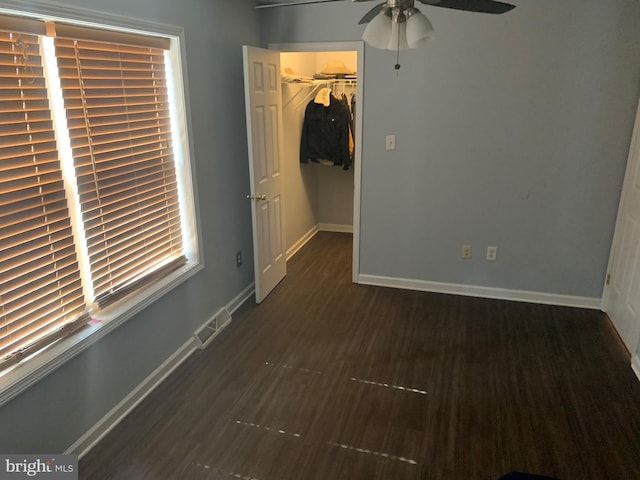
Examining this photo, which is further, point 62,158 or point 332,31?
point 332,31

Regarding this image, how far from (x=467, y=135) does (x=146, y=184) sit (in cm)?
231

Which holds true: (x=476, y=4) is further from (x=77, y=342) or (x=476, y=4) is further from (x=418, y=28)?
(x=77, y=342)

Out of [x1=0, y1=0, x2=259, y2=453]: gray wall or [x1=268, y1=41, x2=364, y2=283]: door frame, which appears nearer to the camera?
[x1=0, y1=0, x2=259, y2=453]: gray wall

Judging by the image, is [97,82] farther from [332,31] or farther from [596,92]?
[596,92]

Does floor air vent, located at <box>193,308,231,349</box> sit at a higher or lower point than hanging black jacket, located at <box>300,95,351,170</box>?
lower

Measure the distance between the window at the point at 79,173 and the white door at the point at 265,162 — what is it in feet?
2.16

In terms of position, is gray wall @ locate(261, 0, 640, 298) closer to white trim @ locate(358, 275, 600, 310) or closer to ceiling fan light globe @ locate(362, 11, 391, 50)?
white trim @ locate(358, 275, 600, 310)

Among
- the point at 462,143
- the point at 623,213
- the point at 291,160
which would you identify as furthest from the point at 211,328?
the point at 623,213

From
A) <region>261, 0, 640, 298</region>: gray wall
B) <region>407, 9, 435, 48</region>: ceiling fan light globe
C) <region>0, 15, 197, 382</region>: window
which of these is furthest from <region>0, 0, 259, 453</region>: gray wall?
<region>407, 9, 435, 48</region>: ceiling fan light globe

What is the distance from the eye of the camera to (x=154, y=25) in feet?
7.73

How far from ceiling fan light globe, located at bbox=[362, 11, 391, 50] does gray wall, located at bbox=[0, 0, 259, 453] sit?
1.23 m

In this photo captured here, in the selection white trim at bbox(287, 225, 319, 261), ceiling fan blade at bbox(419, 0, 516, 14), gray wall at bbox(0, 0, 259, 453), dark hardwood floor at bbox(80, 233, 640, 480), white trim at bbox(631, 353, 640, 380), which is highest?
ceiling fan blade at bbox(419, 0, 516, 14)

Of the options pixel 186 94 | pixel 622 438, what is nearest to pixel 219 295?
pixel 186 94

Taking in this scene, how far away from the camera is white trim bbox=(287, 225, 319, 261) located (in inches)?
186
